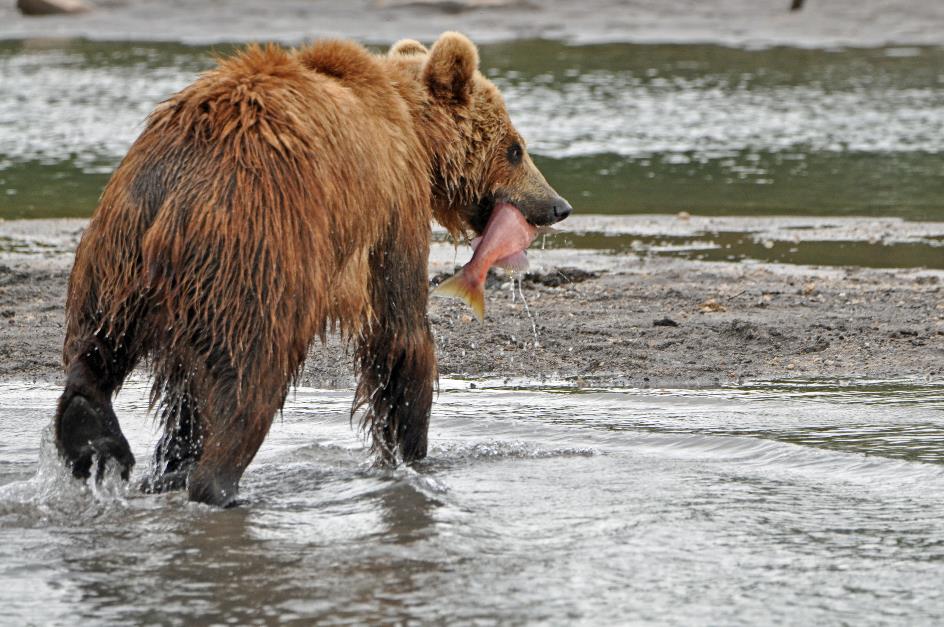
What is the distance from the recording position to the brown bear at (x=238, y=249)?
4348mm

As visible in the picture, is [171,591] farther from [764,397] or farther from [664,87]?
[664,87]

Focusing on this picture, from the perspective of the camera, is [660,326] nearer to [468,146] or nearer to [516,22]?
[468,146]

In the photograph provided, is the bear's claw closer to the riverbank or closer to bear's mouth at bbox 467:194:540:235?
bear's mouth at bbox 467:194:540:235

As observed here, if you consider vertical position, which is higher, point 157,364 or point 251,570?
point 157,364

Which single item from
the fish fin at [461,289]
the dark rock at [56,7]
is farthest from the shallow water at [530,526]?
the dark rock at [56,7]

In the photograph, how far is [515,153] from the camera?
5.83 meters

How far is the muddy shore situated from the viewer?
7.36m

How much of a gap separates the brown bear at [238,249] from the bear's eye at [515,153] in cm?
67

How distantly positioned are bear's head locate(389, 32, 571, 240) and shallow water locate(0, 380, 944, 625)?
96 cm

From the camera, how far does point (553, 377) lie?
23.9ft

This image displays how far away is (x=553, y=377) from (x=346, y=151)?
2782mm

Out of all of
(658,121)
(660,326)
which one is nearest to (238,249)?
(660,326)

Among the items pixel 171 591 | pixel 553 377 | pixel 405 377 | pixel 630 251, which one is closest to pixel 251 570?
pixel 171 591

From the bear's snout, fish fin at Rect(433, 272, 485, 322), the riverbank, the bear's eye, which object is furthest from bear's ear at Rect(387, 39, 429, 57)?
the riverbank
